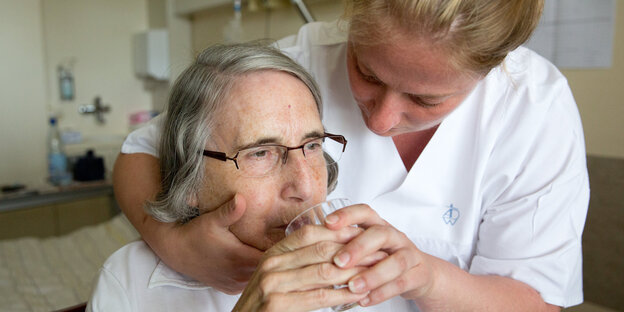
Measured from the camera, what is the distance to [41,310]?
196cm

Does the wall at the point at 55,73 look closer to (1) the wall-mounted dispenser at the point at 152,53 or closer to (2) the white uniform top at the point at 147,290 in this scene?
(1) the wall-mounted dispenser at the point at 152,53

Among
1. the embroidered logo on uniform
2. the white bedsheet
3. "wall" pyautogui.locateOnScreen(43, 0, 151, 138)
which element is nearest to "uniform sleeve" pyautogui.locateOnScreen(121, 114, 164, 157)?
the white bedsheet

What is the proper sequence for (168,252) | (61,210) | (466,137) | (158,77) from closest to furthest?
1. (168,252)
2. (466,137)
3. (61,210)
4. (158,77)

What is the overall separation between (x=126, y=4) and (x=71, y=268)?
3.14 m

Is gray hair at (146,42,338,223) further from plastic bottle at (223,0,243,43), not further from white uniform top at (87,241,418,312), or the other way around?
plastic bottle at (223,0,243,43)

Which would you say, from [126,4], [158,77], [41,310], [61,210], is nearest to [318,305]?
[41,310]

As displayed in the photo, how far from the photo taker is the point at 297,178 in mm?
987

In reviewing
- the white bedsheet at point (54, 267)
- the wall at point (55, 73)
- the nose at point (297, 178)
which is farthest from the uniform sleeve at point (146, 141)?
the wall at point (55, 73)

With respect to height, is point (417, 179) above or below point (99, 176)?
above

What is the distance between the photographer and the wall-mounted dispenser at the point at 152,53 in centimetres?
438

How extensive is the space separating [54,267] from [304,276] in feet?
7.50

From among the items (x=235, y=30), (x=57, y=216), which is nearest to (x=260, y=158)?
(x=235, y=30)

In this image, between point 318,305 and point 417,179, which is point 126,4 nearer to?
point 417,179

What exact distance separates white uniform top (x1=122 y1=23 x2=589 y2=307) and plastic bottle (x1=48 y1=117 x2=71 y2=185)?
8.88 feet
